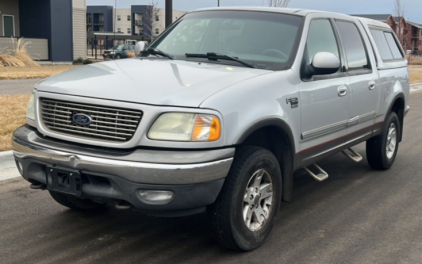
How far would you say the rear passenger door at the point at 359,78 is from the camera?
18.4 feet

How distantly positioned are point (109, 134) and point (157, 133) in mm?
347

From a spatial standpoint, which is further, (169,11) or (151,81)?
(169,11)

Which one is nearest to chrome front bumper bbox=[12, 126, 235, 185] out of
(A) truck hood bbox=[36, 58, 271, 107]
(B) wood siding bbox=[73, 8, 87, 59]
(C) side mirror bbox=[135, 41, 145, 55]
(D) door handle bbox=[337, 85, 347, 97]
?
(A) truck hood bbox=[36, 58, 271, 107]

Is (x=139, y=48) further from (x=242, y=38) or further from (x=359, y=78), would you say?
(x=359, y=78)

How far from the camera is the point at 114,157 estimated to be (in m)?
3.54

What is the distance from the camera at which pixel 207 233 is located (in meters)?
4.57

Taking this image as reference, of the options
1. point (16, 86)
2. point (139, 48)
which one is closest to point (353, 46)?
point (139, 48)

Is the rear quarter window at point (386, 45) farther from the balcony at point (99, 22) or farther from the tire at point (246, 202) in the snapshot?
the balcony at point (99, 22)

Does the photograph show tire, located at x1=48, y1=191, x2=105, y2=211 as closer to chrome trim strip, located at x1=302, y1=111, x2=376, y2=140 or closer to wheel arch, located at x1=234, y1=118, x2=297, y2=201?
wheel arch, located at x1=234, y1=118, x2=297, y2=201

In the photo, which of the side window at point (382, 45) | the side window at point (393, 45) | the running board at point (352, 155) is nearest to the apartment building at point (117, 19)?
the side window at point (393, 45)

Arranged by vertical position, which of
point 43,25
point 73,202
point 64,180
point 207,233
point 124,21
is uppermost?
point 43,25

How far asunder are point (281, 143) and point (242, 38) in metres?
1.15

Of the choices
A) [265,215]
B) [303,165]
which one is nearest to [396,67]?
[303,165]

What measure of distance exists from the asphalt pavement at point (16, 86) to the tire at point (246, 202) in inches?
407
